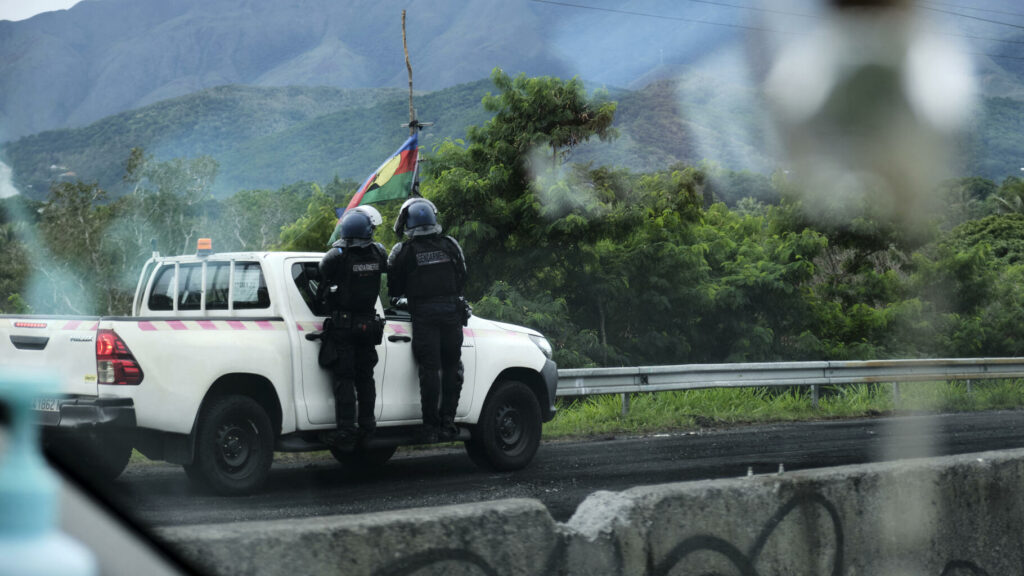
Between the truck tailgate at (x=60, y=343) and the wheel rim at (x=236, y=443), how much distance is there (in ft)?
2.66

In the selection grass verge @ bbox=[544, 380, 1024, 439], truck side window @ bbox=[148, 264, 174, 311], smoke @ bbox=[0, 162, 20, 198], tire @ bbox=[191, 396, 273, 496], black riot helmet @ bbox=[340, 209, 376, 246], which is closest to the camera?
smoke @ bbox=[0, 162, 20, 198]

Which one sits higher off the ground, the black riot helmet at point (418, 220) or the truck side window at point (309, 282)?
the black riot helmet at point (418, 220)

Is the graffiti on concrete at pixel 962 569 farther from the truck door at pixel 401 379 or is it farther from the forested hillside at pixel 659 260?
the forested hillside at pixel 659 260

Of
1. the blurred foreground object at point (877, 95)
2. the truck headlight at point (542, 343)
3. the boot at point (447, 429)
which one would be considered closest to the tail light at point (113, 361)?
the boot at point (447, 429)

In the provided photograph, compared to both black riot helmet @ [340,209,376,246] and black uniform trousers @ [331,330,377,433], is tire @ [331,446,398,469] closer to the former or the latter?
black uniform trousers @ [331,330,377,433]

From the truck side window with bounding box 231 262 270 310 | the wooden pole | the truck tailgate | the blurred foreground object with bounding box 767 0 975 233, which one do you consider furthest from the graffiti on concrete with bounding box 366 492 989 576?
the wooden pole

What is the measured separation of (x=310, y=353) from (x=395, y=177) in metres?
A: 7.77

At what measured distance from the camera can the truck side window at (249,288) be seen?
699 cm

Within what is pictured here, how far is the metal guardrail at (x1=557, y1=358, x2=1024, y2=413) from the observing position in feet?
38.6

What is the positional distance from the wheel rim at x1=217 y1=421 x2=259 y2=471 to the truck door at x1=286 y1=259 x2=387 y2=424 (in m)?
0.41

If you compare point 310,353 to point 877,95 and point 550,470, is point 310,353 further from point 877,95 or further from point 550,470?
point 877,95

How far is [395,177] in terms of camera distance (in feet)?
47.1

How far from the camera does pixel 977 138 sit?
325 inches

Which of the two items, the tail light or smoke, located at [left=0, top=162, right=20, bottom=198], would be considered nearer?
smoke, located at [left=0, top=162, right=20, bottom=198]
